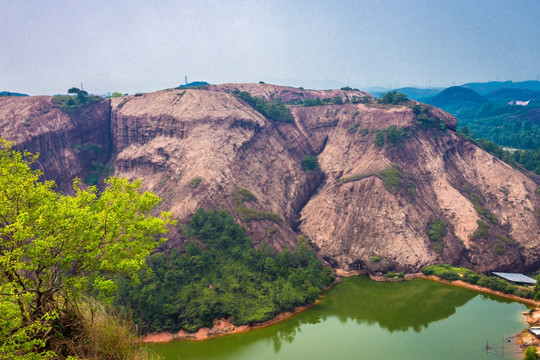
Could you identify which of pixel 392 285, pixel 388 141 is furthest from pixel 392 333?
pixel 388 141

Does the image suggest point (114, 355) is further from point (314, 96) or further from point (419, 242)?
point (314, 96)

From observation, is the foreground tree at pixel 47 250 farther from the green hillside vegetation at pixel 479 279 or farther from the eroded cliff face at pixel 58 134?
the eroded cliff face at pixel 58 134

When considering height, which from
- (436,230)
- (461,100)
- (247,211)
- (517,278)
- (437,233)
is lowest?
(517,278)

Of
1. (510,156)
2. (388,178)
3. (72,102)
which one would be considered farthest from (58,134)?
(510,156)

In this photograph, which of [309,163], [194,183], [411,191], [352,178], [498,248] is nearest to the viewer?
[498,248]

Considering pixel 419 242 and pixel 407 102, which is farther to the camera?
pixel 407 102

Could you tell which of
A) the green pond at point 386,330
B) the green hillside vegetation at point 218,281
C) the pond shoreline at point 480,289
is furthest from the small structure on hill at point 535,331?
the green hillside vegetation at point 218,281

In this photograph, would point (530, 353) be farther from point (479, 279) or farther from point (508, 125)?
point (508, 125)
